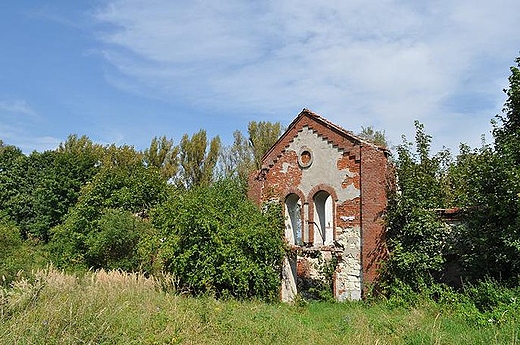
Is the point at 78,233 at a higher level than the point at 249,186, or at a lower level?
lower

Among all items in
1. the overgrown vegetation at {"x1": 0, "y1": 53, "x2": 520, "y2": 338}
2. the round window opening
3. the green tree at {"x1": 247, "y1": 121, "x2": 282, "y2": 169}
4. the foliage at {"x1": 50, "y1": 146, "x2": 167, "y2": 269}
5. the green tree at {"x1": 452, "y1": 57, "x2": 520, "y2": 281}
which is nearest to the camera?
the overgrown vegetation at {"x1": 0, "y1": 53, "x2": 520, "y2": 338}

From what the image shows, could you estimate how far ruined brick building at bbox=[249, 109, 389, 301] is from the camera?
16.8 meters

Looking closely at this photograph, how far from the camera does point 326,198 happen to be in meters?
19.8

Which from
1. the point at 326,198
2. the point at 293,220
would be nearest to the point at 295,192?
the point at 293,220

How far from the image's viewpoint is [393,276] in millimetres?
15711

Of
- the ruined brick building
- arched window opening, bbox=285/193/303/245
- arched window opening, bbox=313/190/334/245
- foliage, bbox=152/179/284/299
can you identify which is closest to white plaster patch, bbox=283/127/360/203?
the ruined brick building

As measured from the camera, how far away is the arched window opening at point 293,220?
19234mm

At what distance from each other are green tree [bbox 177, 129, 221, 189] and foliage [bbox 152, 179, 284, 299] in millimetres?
18949

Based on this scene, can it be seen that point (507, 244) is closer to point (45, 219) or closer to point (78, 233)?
point (78, 233)

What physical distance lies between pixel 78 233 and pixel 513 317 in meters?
17.7

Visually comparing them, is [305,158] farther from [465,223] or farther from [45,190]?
[45,190]

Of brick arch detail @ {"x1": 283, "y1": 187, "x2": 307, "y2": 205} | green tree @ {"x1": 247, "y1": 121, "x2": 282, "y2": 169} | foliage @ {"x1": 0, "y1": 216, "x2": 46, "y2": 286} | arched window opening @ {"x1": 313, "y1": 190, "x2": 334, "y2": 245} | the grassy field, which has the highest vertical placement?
green tree @ {"x1": 247, "y1": 121, "x2": 282, "y2": 169}

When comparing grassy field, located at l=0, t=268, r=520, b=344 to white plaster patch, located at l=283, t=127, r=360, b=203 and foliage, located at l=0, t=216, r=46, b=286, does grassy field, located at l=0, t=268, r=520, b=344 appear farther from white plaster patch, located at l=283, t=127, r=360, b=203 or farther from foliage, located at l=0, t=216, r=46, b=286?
white plaster patch, located at l=283, t=127, r=360, b=203

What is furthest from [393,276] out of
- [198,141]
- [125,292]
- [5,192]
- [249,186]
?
[5,192]
